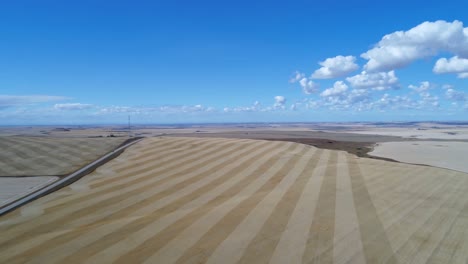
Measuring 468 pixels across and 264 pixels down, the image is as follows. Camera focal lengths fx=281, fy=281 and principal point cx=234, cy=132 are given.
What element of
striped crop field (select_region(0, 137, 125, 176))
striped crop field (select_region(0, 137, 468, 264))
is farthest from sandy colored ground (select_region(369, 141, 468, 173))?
striped crop field (select_region(0, 137, 125, 176))

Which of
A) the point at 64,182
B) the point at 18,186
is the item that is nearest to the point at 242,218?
the point at 64,182

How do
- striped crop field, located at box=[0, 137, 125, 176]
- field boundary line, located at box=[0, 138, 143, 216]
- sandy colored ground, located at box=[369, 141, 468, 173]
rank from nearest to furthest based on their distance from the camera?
field boundary line, located at box=[0, 138, 143, 216], striped crop field, located at box=[0, 137, 125, 176], sandy colored ground, located at box=[369, 141, 468, 173]

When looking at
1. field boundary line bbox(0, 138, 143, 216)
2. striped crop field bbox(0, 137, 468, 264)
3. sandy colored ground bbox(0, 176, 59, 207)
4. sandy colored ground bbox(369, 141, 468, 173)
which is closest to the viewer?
striped crop field bbox(0, 137, 468, 264)

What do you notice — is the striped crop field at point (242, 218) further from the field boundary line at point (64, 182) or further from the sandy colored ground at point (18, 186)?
the sandy colored ground at point (18, 186)

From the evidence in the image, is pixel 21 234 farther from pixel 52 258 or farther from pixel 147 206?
pixel 147 206

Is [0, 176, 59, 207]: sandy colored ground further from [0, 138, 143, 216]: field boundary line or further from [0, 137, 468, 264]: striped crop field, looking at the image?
[0, 137, 468, 264]: striped crop field

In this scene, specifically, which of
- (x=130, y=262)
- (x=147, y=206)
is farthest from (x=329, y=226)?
(x=147, y=206)
